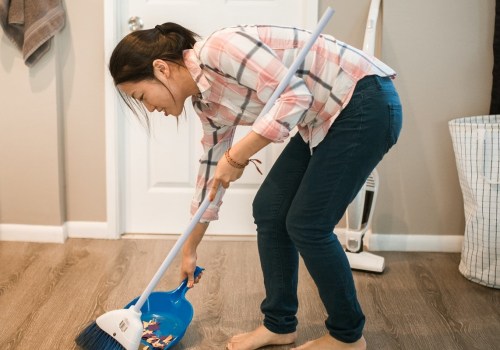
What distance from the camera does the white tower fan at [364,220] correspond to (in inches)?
87.4

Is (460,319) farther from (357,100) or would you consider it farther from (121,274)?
(121,274)

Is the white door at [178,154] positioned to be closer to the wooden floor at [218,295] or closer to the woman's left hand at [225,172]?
the wooden floor at [218,295]

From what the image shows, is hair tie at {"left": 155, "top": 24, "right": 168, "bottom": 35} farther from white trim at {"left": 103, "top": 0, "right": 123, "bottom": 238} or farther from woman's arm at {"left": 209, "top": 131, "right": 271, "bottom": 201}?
white trim at {"left": 103, "top": 0, "right": 123, "bottom": 238}

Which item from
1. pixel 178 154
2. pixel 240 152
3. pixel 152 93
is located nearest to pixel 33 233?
pixel 178 154

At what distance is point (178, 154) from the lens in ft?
8.36

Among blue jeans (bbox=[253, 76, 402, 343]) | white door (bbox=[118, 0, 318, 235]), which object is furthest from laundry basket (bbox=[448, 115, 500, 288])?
blue jeans (bbox=[253, 76, 402, 343])

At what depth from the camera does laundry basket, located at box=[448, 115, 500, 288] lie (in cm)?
208

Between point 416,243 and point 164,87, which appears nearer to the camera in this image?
point 164,87

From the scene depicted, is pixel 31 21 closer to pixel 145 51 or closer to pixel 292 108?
pixel 145 51

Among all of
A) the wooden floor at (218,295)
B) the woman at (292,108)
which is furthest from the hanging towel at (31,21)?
the woman at (292,108)

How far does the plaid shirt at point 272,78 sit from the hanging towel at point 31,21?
1155 mm

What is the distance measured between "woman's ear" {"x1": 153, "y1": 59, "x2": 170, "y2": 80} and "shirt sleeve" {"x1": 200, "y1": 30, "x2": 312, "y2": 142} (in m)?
0.10

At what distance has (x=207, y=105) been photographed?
4.46ft

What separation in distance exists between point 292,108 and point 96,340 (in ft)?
2.60
